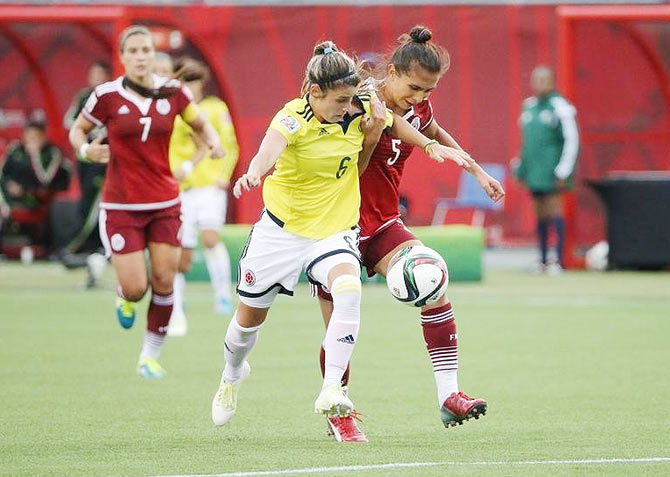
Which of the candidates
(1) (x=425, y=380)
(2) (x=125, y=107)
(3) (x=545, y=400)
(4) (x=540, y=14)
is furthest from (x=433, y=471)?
(4) (x=540, y=14)

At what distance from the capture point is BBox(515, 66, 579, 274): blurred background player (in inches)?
760

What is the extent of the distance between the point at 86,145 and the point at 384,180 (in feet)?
8.62

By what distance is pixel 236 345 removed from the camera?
7.78 meters

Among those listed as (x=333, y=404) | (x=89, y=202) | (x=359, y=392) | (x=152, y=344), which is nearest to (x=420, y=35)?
(x=333, y=404)

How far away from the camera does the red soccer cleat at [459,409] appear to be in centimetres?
727

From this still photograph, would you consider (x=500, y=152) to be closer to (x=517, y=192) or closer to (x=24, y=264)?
(x=517, y=192)

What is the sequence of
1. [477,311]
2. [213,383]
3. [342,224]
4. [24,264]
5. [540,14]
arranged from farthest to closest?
[540,14]
[24,264]
[477,311]
[213,383]
[342,224]

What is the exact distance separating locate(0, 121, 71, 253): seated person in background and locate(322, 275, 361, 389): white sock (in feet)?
47.1

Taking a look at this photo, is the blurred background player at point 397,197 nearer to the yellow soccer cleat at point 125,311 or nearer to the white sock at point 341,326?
the white sock at point 341,326

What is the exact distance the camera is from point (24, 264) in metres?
21.1

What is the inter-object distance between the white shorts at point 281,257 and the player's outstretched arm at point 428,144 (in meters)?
0.51

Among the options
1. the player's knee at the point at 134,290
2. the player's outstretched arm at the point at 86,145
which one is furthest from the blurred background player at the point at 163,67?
the player's knee at the point at 134,290

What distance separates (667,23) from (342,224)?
14791mm

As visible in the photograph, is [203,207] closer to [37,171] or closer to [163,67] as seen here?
[163,67]
